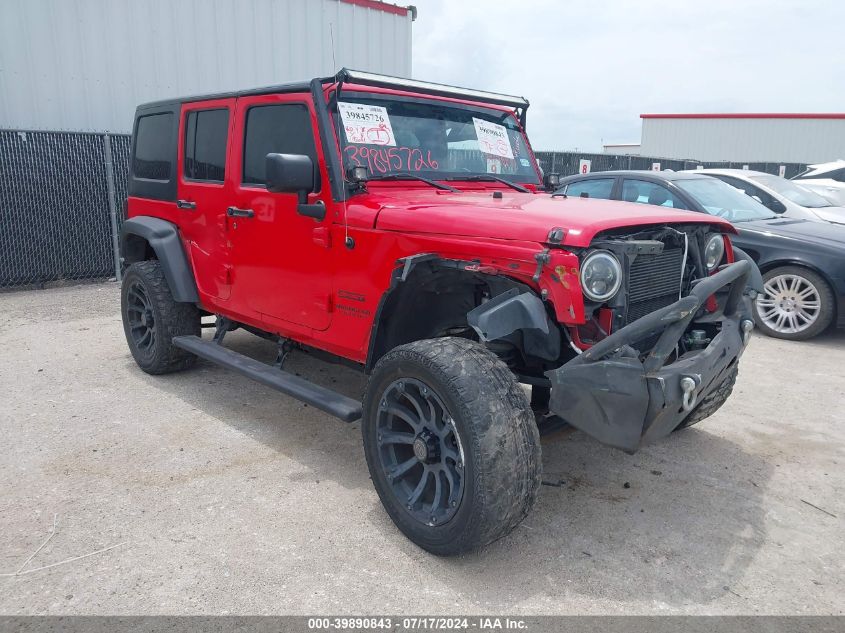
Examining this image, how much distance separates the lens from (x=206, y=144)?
464 centimetres

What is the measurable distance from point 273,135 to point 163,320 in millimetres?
1826

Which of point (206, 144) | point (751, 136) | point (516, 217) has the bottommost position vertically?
point (516, 217)

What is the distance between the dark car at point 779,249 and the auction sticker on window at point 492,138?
2411 mm

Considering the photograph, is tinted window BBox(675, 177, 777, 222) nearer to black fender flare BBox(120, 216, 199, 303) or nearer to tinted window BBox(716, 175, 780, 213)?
tinted window BBox(716, 175, 780, 213)

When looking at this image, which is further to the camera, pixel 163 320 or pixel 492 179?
pixel 163 320

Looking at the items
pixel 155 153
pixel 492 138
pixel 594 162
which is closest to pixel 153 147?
pixel 155 153

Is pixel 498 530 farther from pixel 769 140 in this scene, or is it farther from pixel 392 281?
pixel 769 140

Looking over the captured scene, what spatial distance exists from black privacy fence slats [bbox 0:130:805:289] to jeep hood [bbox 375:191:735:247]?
290 inches

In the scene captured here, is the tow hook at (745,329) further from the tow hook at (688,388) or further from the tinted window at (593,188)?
the tinted window at (593,188)

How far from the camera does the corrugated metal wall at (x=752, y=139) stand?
27219mm

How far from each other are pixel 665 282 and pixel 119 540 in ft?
9.33

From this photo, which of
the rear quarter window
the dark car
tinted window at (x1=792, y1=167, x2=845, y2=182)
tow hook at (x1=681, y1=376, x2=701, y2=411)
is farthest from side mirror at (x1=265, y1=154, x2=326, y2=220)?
tinted window at (x1=792, y1=167, x2=845, y2=182)

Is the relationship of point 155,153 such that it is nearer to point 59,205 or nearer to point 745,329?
point 745,329

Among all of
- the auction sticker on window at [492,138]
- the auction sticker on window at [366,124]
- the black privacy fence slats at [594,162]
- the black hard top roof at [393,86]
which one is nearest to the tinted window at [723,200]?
the black hard top roof at [393,86]
